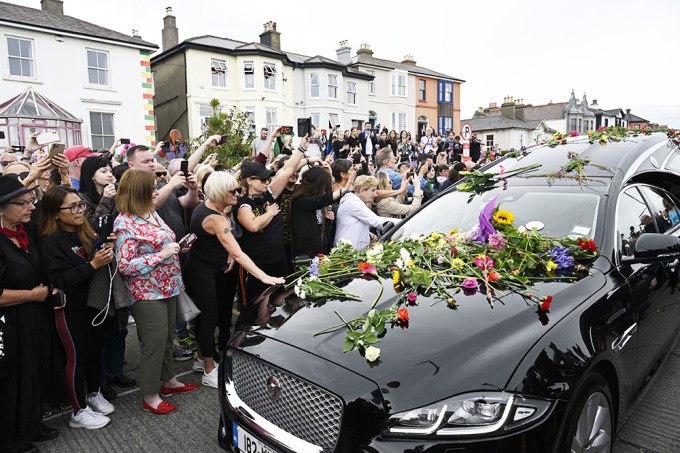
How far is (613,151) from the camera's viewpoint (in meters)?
3.79

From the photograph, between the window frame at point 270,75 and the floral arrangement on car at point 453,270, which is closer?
the floral arrangement on car at point 453,270

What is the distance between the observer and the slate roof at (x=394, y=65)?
37987 millimetres

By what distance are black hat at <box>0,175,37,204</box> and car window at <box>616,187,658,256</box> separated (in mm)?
3908

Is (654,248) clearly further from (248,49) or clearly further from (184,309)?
(248,49)

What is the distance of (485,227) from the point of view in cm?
305

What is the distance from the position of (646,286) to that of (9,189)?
4173mm

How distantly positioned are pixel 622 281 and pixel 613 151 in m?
1.49

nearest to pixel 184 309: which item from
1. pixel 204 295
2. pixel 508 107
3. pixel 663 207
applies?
pixel 204 295

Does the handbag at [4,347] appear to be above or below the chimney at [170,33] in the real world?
below

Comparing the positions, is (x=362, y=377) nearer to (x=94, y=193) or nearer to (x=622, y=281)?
(x=622, y=281)

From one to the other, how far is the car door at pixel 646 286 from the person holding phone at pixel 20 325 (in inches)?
148

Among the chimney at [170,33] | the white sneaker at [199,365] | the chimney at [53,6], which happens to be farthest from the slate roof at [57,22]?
the white sneaker at [199,365]

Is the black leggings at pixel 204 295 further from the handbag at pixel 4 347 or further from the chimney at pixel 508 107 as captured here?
the chimney at pixel 508 107

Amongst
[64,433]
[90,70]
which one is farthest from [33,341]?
[90,70]
